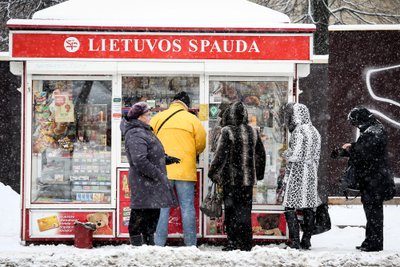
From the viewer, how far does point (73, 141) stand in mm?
8469

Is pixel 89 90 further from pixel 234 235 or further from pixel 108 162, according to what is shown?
pixel 234 235

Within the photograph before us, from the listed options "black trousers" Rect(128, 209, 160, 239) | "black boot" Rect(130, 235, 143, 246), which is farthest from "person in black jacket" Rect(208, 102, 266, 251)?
"black boot" Rect(130, 235, 143, 246)

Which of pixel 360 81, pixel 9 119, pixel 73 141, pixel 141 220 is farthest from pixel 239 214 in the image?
pixel 9 119

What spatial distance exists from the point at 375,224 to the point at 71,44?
3710 millimetres

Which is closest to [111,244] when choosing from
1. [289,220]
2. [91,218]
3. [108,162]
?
[91,218]

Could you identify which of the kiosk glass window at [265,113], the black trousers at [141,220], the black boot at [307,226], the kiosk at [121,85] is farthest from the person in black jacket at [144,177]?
the black boot at [307,226]

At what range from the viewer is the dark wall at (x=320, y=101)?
1095 centimetres

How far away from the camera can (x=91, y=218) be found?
8.27 meters

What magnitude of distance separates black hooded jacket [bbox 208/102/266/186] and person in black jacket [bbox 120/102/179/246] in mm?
860

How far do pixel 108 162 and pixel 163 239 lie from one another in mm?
1130

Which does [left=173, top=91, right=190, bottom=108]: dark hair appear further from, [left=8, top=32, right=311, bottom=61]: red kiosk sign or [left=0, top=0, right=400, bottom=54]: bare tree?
[left=0, top=0, right=400, bottom=54]: bare tree

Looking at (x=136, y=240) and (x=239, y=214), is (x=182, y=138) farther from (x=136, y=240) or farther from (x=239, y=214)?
(x=136, y=240)

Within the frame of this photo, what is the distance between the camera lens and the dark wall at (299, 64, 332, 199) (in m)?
10.9

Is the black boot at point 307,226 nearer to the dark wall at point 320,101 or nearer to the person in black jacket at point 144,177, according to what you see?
the person in black jacket at point 144,177
